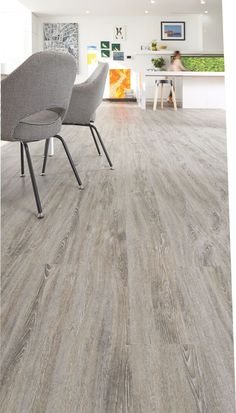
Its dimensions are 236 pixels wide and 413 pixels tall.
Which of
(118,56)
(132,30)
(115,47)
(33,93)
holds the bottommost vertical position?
(33,93)

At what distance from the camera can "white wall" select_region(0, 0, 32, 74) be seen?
12.7 meters

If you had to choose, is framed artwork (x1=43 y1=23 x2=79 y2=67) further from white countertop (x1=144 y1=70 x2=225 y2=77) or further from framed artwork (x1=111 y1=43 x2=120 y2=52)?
white countertop (x1=144 y1=70 x2=225 y2=77)

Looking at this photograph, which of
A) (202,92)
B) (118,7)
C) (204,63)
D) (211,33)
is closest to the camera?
(202,92)

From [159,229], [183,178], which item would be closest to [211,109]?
[183,178]

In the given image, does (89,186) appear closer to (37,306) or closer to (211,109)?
(37,306)

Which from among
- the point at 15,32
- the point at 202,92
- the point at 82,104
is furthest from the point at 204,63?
the point at 82,104

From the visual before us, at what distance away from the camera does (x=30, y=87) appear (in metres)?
2.24

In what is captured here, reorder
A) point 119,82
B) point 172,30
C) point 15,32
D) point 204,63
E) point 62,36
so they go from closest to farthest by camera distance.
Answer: point 204,63, point 15,32, point 172,30, point 62,36, point 119,82

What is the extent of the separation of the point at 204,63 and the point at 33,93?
29.5 ft

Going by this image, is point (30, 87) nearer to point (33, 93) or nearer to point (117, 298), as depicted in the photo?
point (33, 93)

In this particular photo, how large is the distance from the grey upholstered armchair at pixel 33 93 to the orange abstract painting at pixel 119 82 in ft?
38.6

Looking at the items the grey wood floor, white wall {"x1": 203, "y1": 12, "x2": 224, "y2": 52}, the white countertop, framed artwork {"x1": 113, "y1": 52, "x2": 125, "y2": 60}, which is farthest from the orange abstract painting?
the grey wood floor

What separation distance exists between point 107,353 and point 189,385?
0.22 m

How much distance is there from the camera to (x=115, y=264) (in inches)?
65.1
